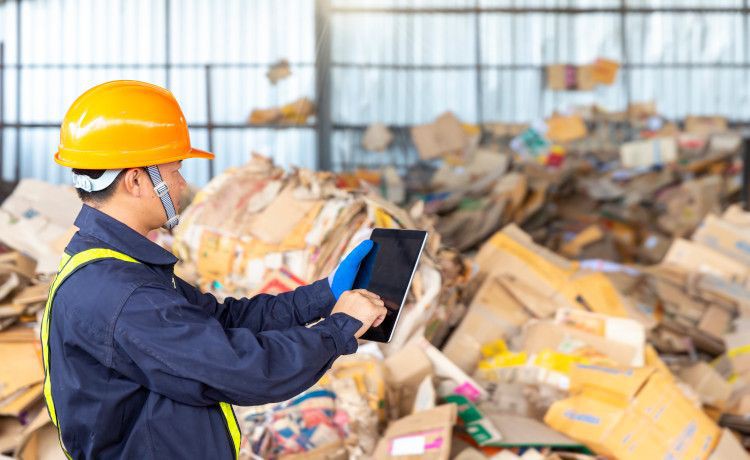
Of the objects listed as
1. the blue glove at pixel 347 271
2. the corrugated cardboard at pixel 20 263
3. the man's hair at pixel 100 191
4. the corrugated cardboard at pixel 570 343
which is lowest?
the corrugated cardboard at pixel 570 343

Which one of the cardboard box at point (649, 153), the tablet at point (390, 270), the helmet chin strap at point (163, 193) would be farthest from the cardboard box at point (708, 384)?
the cardboard box at point (649, 153)

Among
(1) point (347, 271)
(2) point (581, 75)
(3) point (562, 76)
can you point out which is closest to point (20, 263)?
(1) point (347, 271)

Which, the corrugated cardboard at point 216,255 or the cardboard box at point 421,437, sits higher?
the corrugated cardboard at point 216,255

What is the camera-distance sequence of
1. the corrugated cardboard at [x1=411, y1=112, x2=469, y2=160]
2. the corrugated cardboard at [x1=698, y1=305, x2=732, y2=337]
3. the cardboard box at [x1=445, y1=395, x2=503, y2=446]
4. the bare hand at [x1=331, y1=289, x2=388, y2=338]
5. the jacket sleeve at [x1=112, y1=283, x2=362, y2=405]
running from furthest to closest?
the corrugated cardboard at [x1=411, y1=112, x2=469, y2=160], the corrugated cardboard at [x1=698, y1=305, x2=732, y2=337], the cardboard box at [x1=445, y1=395, x2=503, y2=446], the bare hand at [x1=331, y1=289, x2=388, y2=338], the jacket sleeve at [x1=112, y1=283, x2=362, y2=405]

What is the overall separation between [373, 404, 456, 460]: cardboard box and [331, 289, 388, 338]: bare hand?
1215mm

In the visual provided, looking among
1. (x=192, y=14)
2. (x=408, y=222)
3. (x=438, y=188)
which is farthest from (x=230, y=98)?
(x=408, y=222)

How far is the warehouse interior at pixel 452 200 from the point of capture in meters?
3.19

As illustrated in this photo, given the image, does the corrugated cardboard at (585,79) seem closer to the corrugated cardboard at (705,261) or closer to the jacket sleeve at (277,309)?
the corrugated cardboard at (705,261)

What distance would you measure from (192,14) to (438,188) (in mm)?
3350

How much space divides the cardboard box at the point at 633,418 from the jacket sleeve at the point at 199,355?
1.81 meters

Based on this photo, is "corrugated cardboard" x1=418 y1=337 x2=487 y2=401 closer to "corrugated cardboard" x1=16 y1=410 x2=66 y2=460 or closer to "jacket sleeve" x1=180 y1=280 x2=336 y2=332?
"corrugated cardboard" x1=16 y1=410 x2=66 y2=460

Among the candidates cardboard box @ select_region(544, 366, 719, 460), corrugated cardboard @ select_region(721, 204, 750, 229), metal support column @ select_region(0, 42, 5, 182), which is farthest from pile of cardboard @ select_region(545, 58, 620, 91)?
cardboard box @ select_region(544, 366, 719, 460)

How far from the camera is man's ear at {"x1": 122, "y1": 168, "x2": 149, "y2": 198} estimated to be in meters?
1.68

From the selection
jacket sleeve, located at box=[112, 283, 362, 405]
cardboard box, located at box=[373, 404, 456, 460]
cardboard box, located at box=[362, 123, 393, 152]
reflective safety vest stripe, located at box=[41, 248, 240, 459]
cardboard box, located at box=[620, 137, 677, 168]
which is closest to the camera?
jacket sleeve, located at box=[112, 283, 362, 405]
